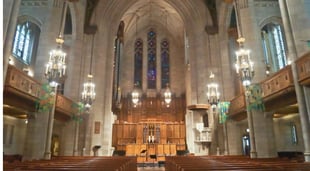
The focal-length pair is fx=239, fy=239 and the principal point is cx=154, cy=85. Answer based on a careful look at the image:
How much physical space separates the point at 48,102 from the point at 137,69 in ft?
68.7

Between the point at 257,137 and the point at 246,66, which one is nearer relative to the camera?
the point at 246,66

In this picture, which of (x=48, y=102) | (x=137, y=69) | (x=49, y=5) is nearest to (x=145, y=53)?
(x=137, y=69)

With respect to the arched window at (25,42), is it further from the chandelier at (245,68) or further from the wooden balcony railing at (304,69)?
the wooden balcony railing at (304,69)

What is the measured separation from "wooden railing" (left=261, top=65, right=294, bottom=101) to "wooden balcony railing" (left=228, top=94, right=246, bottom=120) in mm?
2057

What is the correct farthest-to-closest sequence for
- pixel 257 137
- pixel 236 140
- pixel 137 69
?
pixel 137 69, pixel 236 140, pixel 257 137

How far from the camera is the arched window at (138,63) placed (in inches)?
1246

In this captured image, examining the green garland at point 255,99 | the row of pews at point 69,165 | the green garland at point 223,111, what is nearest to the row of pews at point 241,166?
the row of pews at point 69,165

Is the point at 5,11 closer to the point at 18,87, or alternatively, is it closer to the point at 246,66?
the point at 18,87

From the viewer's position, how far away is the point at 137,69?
3212 cm

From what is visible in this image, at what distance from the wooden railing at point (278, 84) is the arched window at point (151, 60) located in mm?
20412

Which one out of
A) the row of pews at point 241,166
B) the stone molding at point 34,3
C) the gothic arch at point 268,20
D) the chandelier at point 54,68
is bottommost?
the row of pews at point 241,166

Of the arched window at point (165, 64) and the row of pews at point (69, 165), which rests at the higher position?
the arched window at point (165, 64)

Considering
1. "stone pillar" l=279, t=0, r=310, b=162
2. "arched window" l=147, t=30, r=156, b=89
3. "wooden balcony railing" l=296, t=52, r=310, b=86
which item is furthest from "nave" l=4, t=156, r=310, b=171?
"arched window" l=147, t=30, r=156, b=89

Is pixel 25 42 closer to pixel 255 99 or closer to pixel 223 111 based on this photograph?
pixel 223 111
